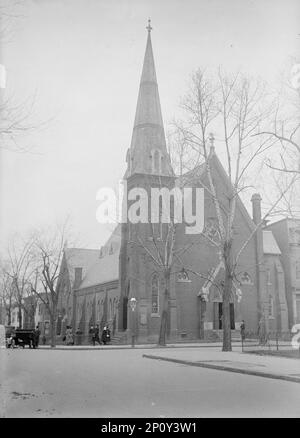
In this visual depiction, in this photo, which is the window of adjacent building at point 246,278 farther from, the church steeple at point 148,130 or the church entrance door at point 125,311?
the church steeple at point 148,130

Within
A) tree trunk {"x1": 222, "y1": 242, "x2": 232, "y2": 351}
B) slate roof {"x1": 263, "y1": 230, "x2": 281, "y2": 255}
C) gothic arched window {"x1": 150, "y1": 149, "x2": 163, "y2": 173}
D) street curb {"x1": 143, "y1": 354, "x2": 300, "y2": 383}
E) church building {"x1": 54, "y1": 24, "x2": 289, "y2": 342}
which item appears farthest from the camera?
slate roof {"x1": 263, "y1": 230, "x2": 281, "y2": 255}

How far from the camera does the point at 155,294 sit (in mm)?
41469

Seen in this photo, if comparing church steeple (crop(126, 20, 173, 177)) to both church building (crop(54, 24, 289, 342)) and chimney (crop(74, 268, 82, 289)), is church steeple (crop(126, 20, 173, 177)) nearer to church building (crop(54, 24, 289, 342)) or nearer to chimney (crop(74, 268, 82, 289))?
church building (crop(54, 24, 289, 342))

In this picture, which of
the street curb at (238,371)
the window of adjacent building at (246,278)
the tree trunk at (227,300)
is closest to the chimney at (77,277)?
the window of adjacent building at (246,278)

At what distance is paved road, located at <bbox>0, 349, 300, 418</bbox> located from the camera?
848 centimetres

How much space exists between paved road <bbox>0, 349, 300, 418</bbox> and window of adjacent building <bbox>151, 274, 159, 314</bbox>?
2598 centimetres

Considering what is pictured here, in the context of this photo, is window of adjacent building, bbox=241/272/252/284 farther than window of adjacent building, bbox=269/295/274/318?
No

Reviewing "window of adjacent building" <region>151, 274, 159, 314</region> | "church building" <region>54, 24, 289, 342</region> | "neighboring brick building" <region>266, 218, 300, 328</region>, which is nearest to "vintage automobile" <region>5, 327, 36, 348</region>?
"church building" <region>54, 24, 289, 342</region>

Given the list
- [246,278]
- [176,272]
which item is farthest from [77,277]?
[246,278]

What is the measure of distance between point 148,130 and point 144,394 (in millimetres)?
34659

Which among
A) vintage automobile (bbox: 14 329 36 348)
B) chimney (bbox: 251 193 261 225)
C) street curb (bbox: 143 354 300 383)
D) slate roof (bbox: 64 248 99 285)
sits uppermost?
chimney (bbox: 251 193 261 225)

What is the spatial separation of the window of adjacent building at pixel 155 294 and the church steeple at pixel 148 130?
351 inches

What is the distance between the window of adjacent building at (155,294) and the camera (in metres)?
41.2
